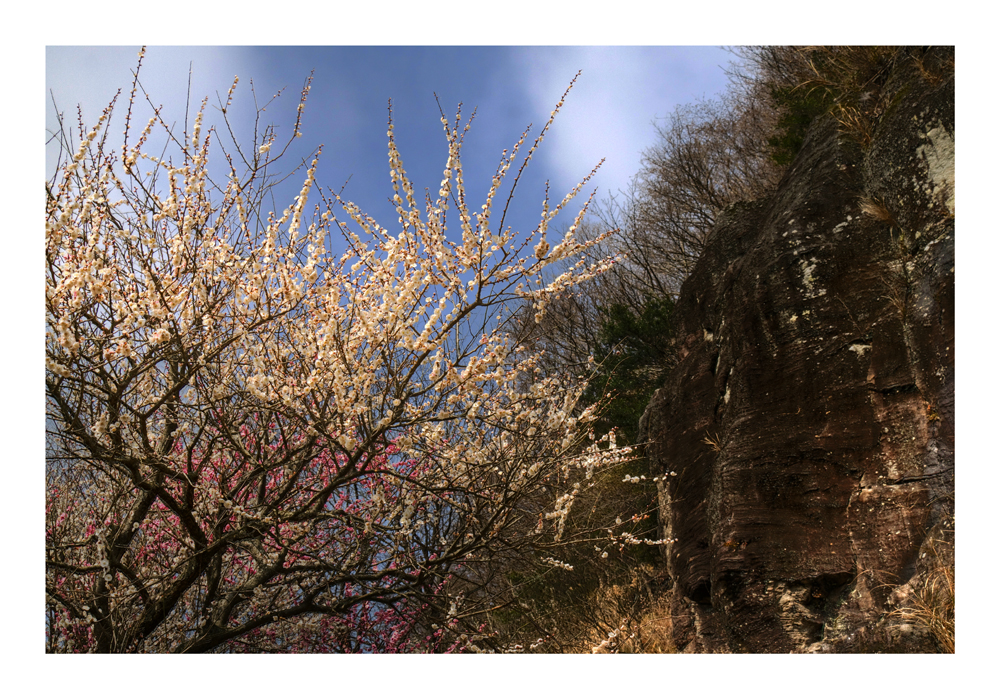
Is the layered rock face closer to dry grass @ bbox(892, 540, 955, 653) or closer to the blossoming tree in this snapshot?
dry grass @ bbox(892, 540, 955, 653)

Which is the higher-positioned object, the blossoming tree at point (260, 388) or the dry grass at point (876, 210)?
the dry grass at point (876, 210)

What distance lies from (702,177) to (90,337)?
36.3 ft

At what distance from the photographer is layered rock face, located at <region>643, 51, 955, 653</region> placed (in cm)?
307

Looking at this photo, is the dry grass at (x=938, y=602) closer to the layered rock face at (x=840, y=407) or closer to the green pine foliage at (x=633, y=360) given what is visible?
the layered rock face at (x=840, y=407)

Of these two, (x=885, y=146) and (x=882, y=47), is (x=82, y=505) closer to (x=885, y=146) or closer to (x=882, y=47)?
(x=885, y=146)

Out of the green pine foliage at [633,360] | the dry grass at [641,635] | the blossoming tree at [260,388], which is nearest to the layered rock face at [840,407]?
the dry grass at [641,635]

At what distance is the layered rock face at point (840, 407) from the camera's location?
10.1ft

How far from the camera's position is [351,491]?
12.8 feet

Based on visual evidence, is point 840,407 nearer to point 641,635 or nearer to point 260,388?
point 641,635

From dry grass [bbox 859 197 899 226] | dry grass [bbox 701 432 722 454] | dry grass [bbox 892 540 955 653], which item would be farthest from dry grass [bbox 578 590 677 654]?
dry grass [bbox 859 197 899 226]

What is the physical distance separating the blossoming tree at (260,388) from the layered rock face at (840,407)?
53.7 inches

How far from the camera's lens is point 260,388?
8.87 ft

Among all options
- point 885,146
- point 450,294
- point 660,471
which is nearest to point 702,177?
point 660,471

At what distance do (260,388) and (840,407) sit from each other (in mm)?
3107
